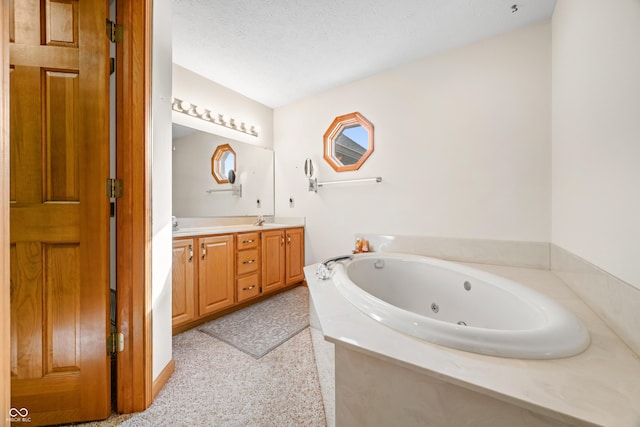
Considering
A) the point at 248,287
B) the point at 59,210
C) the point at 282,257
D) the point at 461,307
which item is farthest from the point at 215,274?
the point at 461,307

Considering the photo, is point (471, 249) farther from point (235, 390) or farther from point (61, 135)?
point (61, 135)

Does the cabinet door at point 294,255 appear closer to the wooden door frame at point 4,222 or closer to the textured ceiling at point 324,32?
the textured ceiling at point 324,32

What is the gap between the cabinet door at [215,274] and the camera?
6.24 ft

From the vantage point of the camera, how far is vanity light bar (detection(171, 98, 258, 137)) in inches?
87.3

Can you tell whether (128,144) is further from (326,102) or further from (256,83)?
(326,102)

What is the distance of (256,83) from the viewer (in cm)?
250

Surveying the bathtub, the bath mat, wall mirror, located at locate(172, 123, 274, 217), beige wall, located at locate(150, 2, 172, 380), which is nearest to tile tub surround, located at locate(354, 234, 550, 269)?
the bathtub

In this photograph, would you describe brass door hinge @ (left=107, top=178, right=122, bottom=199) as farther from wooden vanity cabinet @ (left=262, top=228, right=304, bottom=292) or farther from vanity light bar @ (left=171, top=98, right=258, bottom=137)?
wooden vanity cabinet @ (left=262, top=228, right=304, bottom=292)

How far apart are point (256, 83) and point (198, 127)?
77 centimetres

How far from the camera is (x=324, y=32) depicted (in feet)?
5.84

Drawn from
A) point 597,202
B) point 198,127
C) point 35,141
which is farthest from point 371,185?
point 35,141

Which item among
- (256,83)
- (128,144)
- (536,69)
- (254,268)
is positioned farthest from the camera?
(256,83)

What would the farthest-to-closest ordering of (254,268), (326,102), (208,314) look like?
1. (326,102)
2. (254,268)
3. (208,314)

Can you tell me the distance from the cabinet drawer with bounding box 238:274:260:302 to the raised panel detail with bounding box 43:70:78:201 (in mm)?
1439
